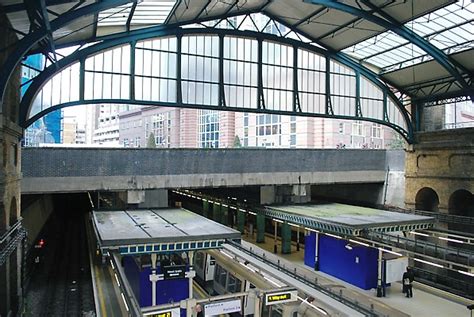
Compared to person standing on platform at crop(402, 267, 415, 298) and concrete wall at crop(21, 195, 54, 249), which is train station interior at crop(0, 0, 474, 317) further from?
concrete wall at crop(21, 195, 54, 249)

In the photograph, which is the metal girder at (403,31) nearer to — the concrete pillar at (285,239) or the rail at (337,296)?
the concrete pillar at (285,239)

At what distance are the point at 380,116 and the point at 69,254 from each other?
78.9 ft

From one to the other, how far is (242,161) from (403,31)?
12.0 metres

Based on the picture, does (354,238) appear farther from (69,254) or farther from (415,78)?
(69,254)

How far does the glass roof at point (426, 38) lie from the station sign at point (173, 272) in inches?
Result: 694

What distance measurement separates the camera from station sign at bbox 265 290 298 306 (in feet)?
35.8

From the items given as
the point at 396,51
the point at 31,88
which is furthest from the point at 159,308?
the point at 396,51

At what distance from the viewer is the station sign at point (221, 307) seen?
10625 millimetres

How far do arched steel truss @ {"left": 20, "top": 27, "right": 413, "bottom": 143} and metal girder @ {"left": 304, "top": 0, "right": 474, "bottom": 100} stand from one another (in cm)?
641

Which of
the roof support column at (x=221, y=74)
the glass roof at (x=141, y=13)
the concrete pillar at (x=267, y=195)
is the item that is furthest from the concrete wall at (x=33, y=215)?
the concrete pillar at (x=267, y=195)

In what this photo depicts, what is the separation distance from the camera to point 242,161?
26.8 metres

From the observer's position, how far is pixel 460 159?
2623cm

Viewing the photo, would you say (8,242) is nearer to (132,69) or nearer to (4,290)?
(4,290)

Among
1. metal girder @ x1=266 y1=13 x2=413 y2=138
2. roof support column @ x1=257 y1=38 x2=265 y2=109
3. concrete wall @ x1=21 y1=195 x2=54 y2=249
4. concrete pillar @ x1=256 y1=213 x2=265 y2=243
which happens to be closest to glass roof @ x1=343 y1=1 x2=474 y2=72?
metal girder @ x1=266 y1=13 x2=413 y2=138
